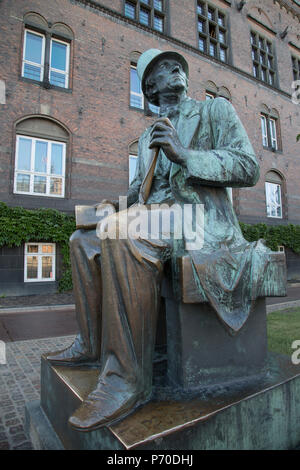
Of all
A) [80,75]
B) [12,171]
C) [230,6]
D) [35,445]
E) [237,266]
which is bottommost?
[35,445]

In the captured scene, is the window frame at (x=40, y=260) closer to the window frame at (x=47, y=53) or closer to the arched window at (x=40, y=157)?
the arched window at (x=40, y=157)

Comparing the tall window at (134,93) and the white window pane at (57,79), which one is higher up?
the tall window at (134,93)

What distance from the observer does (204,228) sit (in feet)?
4.90

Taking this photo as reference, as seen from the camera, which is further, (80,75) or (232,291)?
(80,75)

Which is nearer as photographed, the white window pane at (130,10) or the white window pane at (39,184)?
the white window pane at (39,184)

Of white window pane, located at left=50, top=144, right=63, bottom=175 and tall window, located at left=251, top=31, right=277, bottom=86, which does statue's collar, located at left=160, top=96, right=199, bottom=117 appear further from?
tall window, located at left=251, top=31, right=277, bottom=86

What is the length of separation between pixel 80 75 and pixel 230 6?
421 inches

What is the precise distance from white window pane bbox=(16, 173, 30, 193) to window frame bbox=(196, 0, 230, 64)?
10.7 m

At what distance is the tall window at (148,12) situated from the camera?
40.2ft

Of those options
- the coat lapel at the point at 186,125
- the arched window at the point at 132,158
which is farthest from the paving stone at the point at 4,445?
the arched window at the point at 132,158

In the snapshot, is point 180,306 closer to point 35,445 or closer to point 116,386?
point 116,386

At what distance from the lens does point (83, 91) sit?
1041cm

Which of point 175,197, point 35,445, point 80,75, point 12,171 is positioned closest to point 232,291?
point 175,197

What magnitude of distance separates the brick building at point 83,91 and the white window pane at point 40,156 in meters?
0.03
